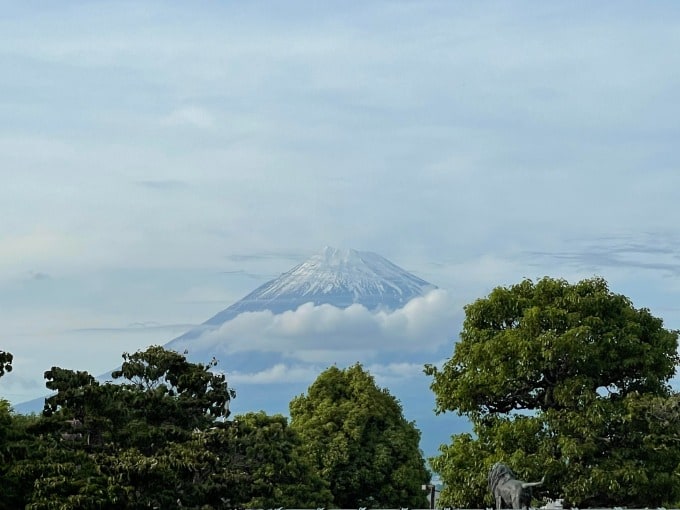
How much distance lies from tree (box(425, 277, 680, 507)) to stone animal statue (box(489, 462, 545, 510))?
2935 mm

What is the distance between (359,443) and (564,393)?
15.0 meters

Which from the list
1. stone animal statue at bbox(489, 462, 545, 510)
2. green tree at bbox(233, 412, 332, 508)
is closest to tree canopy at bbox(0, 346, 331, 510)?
green tree at bbox(233, 412, 332, 508)

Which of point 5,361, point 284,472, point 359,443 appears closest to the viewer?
point 5,361

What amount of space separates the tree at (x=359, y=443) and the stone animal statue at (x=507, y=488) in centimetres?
1667

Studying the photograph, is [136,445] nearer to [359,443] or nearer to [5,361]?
[5,361]

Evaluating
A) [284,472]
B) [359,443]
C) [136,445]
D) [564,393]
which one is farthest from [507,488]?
[359,443]

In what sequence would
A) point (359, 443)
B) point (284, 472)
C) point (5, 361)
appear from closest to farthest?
point (5, 361) → point (284, 472) → point (359, 443)

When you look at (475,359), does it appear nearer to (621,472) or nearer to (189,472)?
(621,472)

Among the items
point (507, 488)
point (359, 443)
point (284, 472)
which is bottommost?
point (507, 488)

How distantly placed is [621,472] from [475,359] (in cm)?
529

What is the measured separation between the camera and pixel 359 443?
4944cm

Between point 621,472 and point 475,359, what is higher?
point 475,359

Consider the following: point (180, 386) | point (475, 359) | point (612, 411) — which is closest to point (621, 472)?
point (612, 411)

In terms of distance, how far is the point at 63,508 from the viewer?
26.5 meters
